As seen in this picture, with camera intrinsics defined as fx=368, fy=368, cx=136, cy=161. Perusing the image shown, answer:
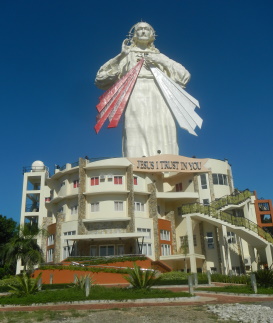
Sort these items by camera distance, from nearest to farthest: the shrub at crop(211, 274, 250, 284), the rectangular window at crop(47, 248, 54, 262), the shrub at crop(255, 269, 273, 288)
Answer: the shrub at crop(255, 269, 273, 288), the shrub at crop(211, 274, 250, 284), the rectangular window at crop(47, 248, 54, 262)

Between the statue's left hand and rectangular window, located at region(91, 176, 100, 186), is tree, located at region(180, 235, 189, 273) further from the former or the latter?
the statue's left hand

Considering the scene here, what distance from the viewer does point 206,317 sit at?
39.9 feet

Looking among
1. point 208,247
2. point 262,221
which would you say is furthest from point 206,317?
point 262,221

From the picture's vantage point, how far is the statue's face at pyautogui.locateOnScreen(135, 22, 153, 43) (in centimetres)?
5009

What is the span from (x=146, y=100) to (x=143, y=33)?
10083mm

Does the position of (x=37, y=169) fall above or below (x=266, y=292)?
above

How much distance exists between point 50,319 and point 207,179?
98.8 feet

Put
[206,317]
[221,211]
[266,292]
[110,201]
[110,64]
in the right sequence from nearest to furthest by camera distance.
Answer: [206,317], [266,292], [221,211], [110,201], [110,64]

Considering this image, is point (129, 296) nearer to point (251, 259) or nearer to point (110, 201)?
point (110, 201)

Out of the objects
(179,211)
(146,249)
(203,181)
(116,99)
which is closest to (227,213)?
(203,181)

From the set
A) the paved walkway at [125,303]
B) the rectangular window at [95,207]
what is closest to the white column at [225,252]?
the rectangular window at [95,207]

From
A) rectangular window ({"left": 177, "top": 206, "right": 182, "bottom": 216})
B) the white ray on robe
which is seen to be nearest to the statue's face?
the white ray on robe

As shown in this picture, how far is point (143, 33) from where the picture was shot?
5009cm

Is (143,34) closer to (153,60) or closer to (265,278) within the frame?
(153,60)
